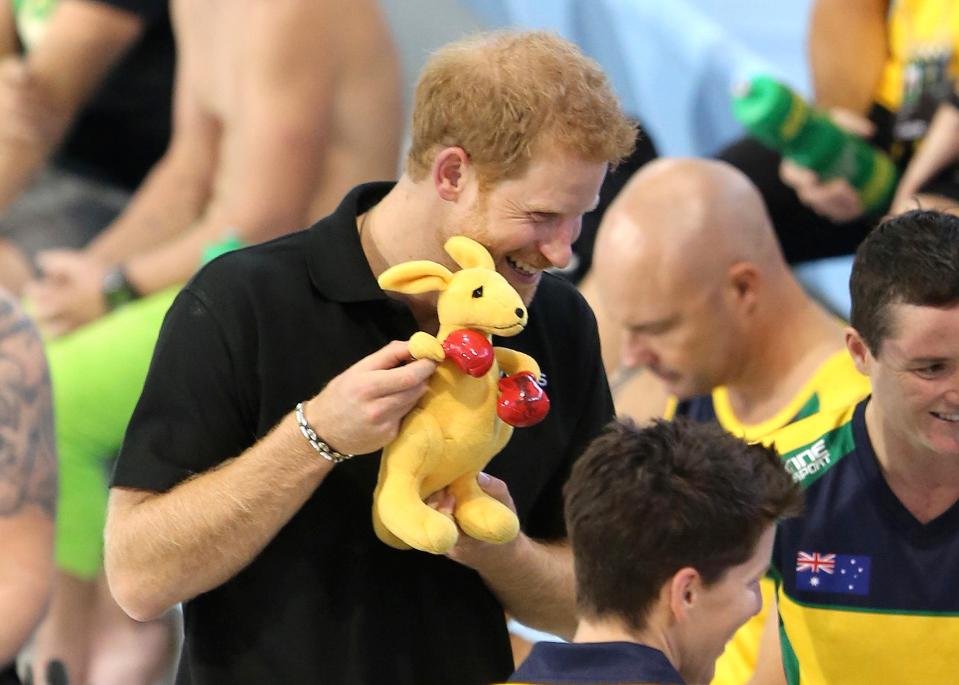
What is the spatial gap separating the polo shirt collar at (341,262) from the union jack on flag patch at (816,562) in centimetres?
71

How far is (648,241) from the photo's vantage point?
Result: 9.11ft

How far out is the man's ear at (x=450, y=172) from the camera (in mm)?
1737

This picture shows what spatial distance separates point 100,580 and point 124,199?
1.00m

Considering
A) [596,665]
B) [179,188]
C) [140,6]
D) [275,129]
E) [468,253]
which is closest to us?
[596,665]

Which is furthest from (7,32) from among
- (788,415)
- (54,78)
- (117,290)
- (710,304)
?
(788,415)

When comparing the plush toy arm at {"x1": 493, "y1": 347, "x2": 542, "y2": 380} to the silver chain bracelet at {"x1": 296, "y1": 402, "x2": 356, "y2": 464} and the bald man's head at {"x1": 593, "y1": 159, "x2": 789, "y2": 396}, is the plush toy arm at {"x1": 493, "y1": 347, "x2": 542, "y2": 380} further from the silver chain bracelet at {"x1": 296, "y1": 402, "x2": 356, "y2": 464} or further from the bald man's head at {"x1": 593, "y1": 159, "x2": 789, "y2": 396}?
the bald man's head at {"x1": 593, "y1": 159, "x2": 789, "y2": 396}

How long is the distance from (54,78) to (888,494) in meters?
2.45

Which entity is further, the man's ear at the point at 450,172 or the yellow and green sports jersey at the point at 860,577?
the yellow and green sports jersey at the point at 860,577

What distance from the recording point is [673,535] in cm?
163

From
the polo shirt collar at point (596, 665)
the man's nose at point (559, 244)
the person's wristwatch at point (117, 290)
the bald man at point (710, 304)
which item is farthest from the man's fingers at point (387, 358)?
the person's wristwatch at point (117, 290)

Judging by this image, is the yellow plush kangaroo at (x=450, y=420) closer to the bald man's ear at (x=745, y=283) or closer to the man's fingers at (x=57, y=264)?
the bald man's ear at (x=745, y=283)

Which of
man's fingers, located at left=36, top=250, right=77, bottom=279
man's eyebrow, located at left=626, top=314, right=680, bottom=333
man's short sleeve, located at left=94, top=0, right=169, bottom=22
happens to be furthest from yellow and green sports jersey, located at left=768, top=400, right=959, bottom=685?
man's short sleeve, located at left=94, top=0, right=169, bottom=22

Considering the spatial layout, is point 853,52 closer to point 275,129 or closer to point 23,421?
point 275,129

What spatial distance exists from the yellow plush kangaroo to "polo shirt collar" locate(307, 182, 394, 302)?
12 cm
